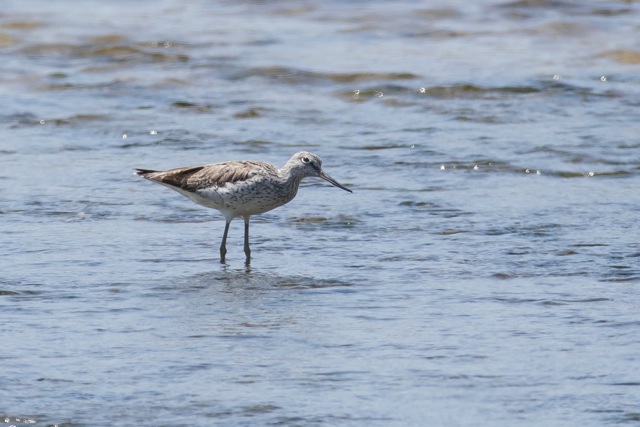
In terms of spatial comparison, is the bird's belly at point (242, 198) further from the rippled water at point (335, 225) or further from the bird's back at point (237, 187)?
the rippled water at point (335, 225)

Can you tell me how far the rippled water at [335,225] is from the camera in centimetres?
724

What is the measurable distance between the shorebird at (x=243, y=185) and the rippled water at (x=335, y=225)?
0.36 meters

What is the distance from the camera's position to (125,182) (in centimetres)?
1299

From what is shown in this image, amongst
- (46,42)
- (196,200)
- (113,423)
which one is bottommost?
(113,423)

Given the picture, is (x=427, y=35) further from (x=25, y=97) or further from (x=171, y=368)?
(x=171, y=368)

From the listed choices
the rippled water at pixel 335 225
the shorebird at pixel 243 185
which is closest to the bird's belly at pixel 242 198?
the shorebird at pixel 243 185

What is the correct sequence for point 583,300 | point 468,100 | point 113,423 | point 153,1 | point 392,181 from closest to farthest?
point 113,423, point 583,300, point 392,181, point 468,100, point 153,1

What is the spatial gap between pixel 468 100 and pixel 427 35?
14.1 ft

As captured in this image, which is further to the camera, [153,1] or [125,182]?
[153,1]

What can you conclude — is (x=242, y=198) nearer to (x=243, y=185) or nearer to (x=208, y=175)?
(x=243, y=185)

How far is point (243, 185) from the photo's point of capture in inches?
411

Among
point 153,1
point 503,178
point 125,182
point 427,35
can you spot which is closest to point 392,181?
point 503,178

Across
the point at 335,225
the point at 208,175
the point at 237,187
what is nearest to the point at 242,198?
the point at 237,187

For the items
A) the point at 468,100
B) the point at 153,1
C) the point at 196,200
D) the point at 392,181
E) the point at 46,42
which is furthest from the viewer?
the point at 153,1
